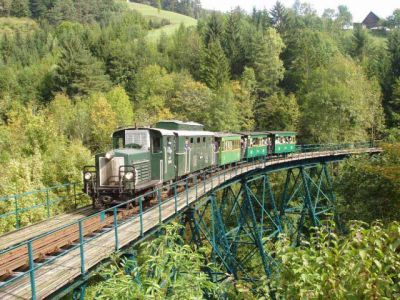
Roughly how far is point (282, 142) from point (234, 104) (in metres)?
12.3

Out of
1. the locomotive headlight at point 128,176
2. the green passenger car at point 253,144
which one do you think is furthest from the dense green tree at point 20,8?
the locomotive headlight at point 128,176

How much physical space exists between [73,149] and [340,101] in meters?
26.2

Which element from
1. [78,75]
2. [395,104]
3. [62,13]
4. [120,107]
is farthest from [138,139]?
[62,13]

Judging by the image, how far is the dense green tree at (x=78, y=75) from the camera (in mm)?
46250

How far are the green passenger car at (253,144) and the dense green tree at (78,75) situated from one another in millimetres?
24927

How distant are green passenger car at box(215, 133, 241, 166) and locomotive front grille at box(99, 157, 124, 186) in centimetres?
963

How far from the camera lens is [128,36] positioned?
7169 cm

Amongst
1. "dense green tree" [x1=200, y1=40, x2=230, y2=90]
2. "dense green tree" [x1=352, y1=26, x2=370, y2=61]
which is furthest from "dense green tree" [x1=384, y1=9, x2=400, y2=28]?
"dense green tree" [x1=200, y1=40, x2=230, y2=90]

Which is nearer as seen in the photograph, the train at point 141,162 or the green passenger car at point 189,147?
the train at point 141,162

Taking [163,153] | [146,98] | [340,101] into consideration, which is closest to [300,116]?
[340,101]

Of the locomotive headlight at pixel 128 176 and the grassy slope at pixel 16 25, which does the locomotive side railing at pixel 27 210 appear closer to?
the locomotive headlight at pixel 128 176

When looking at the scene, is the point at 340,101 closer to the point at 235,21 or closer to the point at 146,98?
the point at 146,98

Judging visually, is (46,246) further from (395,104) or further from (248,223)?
(395,104)

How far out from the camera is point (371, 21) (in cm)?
12406
